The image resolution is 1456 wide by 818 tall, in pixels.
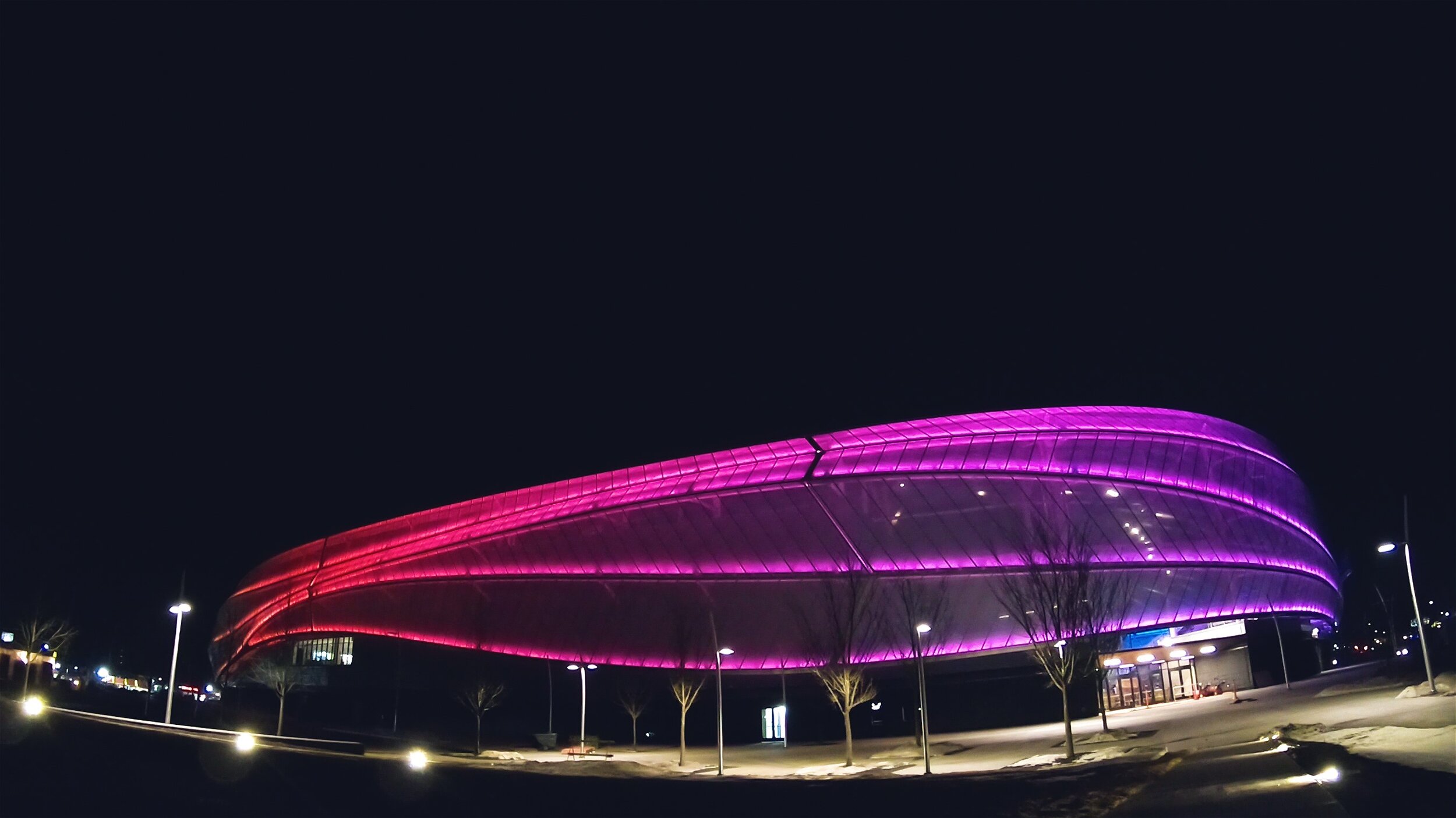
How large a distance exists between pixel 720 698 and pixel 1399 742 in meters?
22.7

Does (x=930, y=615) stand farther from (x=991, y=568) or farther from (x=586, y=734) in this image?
(x=586, y=734)

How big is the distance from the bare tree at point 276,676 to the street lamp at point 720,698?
2416 centimetres

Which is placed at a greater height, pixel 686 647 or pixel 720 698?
pixel 686 647

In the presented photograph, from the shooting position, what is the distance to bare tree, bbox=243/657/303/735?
53.3 m

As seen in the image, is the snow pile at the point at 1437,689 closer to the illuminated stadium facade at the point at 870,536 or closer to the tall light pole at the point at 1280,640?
the illuminated stadium facade at the point at 870,536

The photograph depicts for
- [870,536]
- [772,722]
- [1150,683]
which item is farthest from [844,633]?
[1150,683]

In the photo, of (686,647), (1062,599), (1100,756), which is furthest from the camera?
(686,647)

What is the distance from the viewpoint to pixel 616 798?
19141 mm

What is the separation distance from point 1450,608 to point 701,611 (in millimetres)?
85570

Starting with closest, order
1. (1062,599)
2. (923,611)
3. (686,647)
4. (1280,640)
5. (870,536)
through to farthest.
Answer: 1. (1062,599)
2. (923,611)
3. (870,536)
4. (686,647)
5. (1280,640)

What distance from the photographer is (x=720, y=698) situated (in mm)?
36688

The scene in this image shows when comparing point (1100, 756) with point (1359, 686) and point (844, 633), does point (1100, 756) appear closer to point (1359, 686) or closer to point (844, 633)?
point (844, 633)

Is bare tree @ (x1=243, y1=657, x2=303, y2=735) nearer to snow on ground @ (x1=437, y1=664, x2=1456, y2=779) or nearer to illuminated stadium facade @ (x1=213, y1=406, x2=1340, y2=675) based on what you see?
illuminated stadium facade @ (x1=213, y1=406, x2=1340, y2=675)

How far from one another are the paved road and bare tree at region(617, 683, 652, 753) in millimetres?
30087
